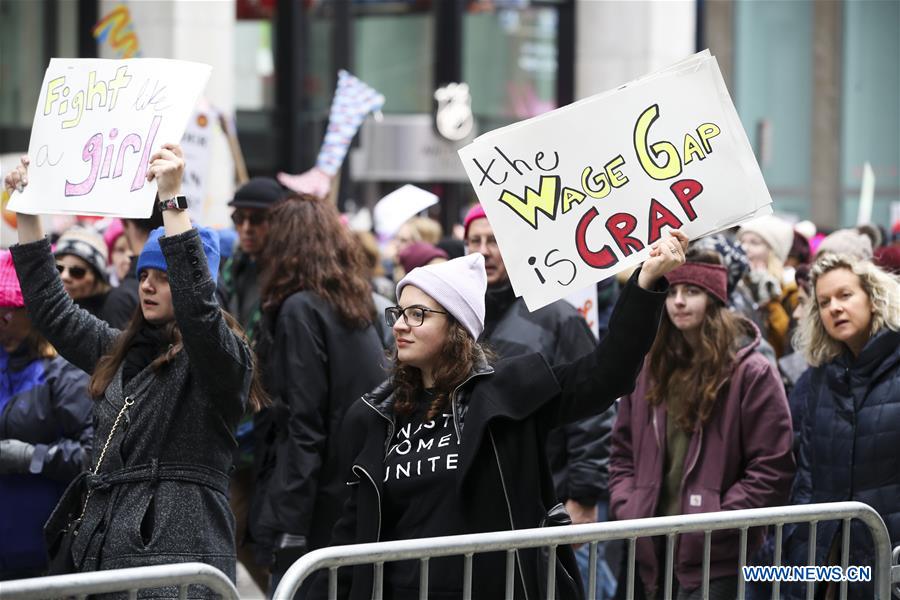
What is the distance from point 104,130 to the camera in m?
4.76

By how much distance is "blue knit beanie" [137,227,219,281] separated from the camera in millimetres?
4449

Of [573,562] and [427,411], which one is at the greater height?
[427,411]

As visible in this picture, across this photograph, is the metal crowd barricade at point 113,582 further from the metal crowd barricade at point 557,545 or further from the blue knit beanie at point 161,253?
the blue knit beanie at point 161,253

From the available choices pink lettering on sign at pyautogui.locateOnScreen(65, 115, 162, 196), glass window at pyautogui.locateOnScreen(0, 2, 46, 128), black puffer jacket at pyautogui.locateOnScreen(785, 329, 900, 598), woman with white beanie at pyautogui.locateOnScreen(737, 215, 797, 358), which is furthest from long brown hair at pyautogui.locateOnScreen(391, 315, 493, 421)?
glass window at pyautogui.locateOnScreen(0, 2, 46, 128)

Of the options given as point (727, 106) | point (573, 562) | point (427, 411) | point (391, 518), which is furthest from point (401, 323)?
point (727, 106)

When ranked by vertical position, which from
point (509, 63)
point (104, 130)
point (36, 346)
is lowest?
point (509, 63)

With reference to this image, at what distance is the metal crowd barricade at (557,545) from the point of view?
3641 mm

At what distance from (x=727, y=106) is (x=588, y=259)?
2.03 feet

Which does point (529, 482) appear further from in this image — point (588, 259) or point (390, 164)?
point (390, 164)

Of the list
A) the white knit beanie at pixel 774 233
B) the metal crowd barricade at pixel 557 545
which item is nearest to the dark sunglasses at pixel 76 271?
the metal crowd barricade at pixel 557 545

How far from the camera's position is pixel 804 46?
26047mm

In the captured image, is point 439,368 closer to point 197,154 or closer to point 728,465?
point 728,465

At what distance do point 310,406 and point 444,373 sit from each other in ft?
4.82

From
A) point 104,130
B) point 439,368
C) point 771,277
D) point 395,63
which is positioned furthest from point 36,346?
point 395,63
